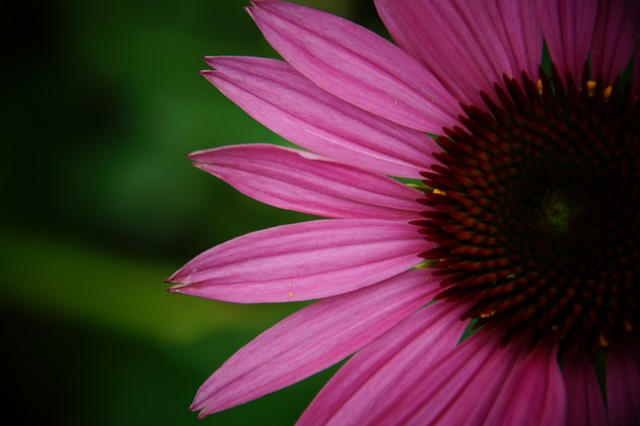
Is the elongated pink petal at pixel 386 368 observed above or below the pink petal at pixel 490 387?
above

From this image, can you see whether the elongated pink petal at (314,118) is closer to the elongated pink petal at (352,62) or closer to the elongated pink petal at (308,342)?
the elongated pink petal at (352,62)

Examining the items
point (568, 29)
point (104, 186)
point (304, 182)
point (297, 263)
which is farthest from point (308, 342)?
point (104, 186)

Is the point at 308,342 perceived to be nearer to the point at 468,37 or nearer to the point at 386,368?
the point at 386,368

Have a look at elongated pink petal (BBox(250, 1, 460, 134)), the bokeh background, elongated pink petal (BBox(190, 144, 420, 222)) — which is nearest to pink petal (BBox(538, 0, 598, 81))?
elongated pink petal (BBox(250, 1, 460, 134))

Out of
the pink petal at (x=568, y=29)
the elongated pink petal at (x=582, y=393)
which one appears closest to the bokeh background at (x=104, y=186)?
the pink petal at (x=568, y=29)

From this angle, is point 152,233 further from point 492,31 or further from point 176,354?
point 492,31

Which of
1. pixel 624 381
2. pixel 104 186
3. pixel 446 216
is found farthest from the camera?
pixel 104 186

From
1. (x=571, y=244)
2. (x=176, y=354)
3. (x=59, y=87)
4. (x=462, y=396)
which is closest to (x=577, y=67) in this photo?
(x=571, y=244)
